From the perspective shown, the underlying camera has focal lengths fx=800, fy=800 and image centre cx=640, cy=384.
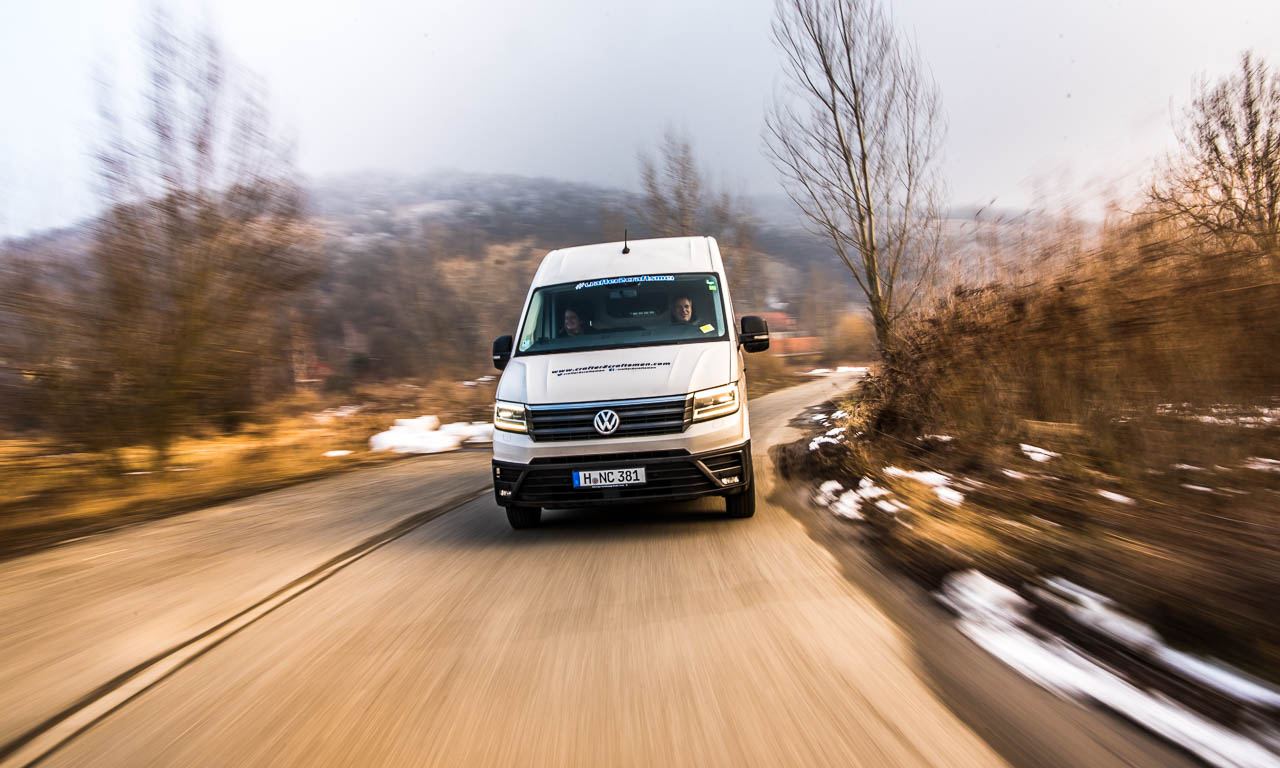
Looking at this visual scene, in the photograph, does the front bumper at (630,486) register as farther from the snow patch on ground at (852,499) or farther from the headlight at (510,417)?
the snow patch on ground at (852,499)

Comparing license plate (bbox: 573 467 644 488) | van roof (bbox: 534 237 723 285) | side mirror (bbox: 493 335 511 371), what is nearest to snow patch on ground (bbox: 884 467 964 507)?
license plate (bbox: 573 467 644 488)

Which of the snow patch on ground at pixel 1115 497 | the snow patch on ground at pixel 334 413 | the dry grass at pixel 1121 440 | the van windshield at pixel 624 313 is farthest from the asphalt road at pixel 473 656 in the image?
the snow patch on ground at pixel 334 413

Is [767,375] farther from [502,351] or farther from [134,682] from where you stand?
[134,682]

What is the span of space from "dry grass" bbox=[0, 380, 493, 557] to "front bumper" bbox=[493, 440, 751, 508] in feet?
15.1

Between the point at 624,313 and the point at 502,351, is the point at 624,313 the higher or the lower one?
the higher one

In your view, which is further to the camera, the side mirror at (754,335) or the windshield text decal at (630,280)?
the windshield text decal at (630,280)

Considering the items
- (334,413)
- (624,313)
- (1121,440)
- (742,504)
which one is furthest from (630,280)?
(334,413)

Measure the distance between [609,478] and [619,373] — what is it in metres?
0.84

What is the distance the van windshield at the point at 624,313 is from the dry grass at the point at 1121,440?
2252 mm

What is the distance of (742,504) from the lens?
659cm

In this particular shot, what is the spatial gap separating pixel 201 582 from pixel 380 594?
1485mm

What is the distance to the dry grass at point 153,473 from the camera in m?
8.77

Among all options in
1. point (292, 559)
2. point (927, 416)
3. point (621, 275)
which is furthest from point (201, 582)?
point (927, 416)

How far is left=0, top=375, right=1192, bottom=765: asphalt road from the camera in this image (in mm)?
2783
